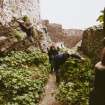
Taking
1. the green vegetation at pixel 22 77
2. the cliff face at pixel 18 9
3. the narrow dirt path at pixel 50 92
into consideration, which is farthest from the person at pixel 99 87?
the cliff face at pixel 18 9

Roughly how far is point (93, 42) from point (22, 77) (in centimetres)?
315

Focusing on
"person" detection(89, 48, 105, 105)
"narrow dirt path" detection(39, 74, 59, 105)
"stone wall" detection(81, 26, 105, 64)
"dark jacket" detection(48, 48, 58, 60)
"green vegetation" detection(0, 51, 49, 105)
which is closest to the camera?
"person" detection(89, 48, 105, 105)

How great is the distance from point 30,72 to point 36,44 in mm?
2596

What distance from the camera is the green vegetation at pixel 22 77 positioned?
8.11 metres

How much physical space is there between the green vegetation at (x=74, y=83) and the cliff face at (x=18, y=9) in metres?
3.56

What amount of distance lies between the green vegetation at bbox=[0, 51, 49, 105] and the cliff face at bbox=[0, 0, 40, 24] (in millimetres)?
1822

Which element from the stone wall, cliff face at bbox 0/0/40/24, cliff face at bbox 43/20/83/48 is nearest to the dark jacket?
the stone wall

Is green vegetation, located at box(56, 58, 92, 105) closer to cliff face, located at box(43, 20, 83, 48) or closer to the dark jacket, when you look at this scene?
the dark jacket

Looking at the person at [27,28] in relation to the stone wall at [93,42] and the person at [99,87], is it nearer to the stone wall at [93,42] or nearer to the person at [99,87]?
the stone wall at [93,42]

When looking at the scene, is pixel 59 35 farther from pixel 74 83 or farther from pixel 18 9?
pixel 74 83

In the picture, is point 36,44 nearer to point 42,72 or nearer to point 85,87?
point 42,72

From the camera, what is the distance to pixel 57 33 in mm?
18453

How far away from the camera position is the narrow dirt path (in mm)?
8453

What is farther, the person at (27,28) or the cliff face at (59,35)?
the cliff face at (59,35)
